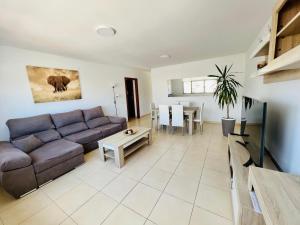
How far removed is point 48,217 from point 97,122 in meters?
2.31

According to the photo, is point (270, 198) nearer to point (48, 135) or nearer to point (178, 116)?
point (178, 116)

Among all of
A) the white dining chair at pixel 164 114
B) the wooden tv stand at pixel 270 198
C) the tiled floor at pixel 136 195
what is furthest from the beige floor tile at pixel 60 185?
the white dining chair at pixel 164 114

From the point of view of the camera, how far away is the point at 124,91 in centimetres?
542

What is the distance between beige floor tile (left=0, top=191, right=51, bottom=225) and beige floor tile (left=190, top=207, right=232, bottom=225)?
5.81ft

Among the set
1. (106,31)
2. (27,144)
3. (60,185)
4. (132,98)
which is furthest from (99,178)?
(132,98)

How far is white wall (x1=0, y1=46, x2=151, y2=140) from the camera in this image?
8.36 ft

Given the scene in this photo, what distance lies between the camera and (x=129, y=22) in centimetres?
190

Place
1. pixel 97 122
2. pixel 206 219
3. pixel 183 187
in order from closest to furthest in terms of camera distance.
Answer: pixel 206 219 → pixel 183 187 → pixel 97 122

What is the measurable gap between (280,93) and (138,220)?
7.31ft

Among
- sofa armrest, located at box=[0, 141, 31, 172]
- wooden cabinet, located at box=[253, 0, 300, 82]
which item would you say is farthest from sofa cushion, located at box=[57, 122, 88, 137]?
wooden cabinet, located at box=[253, 0, 300, 82]

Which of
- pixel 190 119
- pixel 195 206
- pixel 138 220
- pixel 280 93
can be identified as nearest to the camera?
pixel 138 220

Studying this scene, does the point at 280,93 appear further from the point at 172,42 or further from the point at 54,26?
the point at 54,26

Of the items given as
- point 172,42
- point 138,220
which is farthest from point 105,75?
point 138,220

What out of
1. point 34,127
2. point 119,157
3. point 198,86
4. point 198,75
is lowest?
point 119,157
